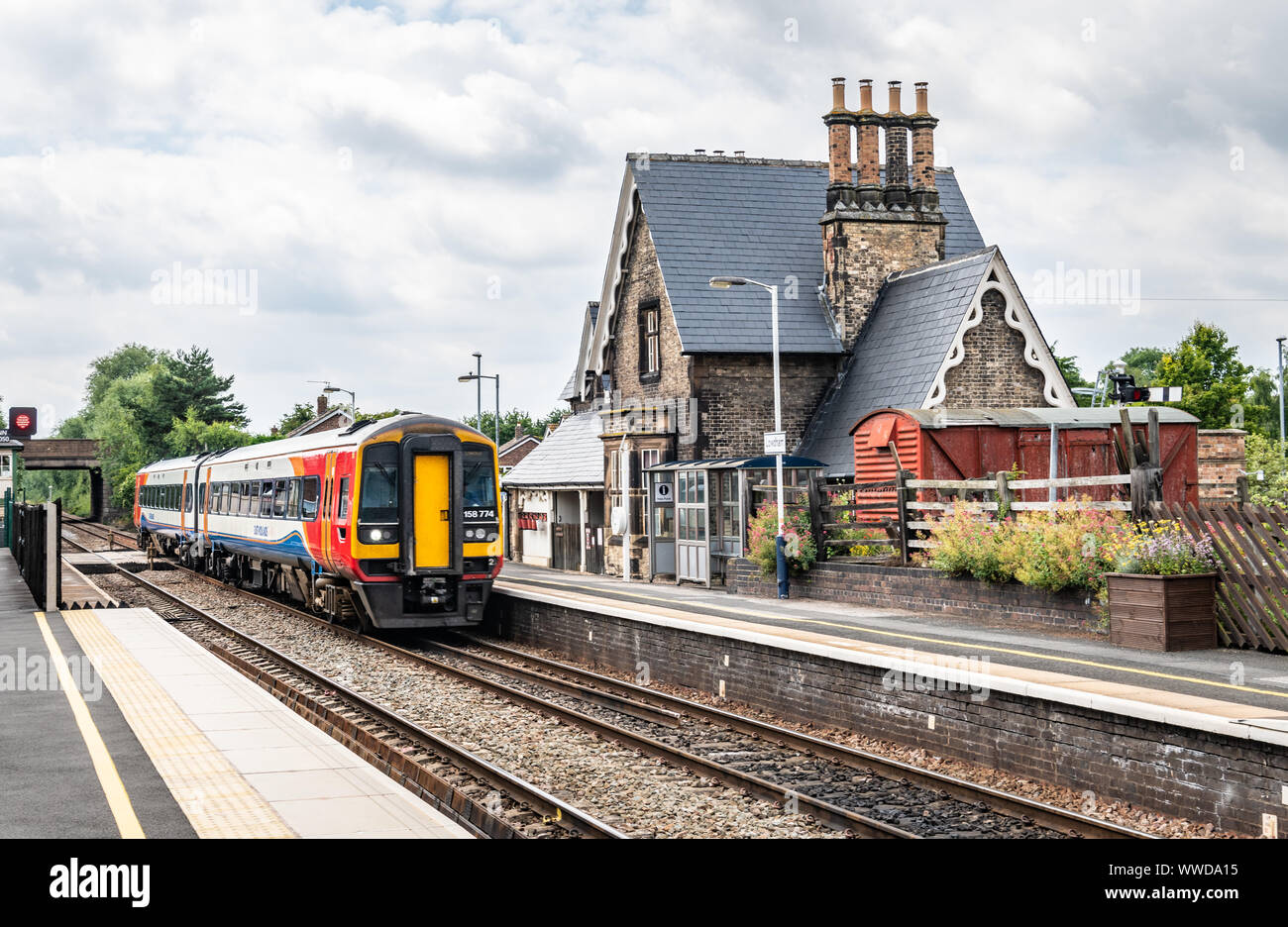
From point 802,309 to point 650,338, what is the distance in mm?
4129

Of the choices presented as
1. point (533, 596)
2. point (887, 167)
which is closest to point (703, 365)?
point (887, 167)

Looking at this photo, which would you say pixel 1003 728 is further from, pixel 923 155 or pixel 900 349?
pixel 923 155

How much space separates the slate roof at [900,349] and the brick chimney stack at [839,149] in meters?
2.57

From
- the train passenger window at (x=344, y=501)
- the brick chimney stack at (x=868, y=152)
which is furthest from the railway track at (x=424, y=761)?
the brick chimney stack at (x=868, y=152)

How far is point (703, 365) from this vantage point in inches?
1197

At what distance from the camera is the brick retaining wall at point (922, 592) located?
14.9 m

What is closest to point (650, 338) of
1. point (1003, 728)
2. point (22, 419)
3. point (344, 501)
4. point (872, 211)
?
point (872, 211)

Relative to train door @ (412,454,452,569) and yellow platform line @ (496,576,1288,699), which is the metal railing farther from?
yellow platform line @ (496,576,1288,699)

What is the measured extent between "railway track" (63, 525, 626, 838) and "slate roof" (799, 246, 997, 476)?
15.2 metres

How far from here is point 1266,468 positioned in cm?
3944

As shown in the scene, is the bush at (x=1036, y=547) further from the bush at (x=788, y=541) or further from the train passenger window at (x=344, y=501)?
the train passenger window at (x=344, y=501)

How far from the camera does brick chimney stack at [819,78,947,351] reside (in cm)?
3156

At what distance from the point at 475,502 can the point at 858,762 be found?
1043 cm
